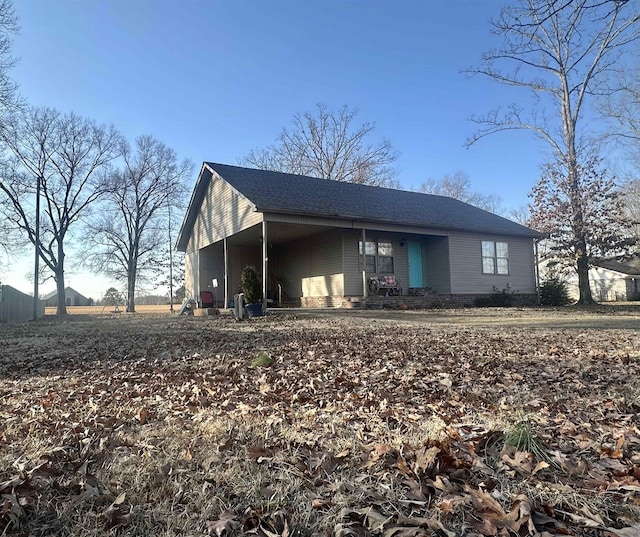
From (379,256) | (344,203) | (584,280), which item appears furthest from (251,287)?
(584,280)

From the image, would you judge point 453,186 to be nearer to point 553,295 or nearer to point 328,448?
point 553,295

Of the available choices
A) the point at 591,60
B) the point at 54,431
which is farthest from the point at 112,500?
the point at 591,60

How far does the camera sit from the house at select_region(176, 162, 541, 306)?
14938 mm

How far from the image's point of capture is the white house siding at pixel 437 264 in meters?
17.1

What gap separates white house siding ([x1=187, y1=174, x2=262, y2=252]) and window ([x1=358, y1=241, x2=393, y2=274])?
447cm

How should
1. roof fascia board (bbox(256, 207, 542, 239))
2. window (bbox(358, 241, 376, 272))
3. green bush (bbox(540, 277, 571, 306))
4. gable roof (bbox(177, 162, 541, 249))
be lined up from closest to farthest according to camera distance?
1. roof fascia board (bbox(256, 207, 542, 239))
2. gable roof (bbox(177, 162, 541, 249))
3. window (bbox(358, 241, 376, 272))
4. green bush (bbox(540, 277, 571, 306))

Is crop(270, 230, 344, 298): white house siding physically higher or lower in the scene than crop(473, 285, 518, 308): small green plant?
higher

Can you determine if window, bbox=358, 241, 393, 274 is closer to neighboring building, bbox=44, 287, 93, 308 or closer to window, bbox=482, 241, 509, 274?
window, bbox=482, 241, 509, 274

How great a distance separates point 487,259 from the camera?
18188 mm

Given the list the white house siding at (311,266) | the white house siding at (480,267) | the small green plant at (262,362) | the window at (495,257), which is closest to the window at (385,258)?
the white house siding at (311,266)

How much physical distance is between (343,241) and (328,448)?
13722 mm

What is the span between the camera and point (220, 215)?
17.4 metres

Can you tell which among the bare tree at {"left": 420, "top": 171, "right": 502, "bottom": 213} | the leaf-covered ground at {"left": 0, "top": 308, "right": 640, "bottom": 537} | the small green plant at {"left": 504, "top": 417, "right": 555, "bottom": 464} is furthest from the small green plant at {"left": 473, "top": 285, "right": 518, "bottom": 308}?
the bare tree at {"left": 420, "top": 171, "right": 502, "bottom": 213}

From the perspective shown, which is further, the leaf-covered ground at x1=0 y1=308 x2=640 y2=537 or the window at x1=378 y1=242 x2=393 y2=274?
the window at x1=378 y1=242 x2=393 y2=274
